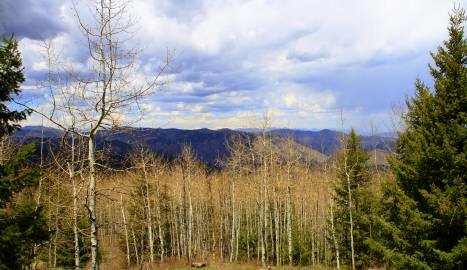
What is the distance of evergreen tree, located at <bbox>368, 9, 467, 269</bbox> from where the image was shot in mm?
13258

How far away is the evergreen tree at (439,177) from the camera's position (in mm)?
13258

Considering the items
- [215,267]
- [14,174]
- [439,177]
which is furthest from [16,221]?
[215,267]

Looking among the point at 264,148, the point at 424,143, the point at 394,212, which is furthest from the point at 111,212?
the point at 424,143

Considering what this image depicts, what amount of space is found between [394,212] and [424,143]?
6881 millimetres

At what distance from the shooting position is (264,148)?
2755cm

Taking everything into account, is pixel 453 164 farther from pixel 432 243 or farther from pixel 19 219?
pixel 19 219

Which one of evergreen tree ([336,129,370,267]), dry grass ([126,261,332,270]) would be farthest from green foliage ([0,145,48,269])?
evergreen tree ([336,129,370,267])

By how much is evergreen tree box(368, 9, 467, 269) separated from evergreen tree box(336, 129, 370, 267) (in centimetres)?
1076

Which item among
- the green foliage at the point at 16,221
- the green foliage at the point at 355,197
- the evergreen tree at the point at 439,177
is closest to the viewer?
the green foliage at the point at 16,221

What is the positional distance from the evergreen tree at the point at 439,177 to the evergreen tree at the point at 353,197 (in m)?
10.8

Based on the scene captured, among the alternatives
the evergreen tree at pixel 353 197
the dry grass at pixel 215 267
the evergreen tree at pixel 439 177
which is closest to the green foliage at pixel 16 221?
the evergreen tree at pixel 439 177

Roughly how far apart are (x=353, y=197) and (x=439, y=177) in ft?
43.0

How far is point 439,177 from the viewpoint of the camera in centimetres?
1469

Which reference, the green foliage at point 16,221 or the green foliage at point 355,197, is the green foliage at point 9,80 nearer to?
the green foliage at point 16,221
